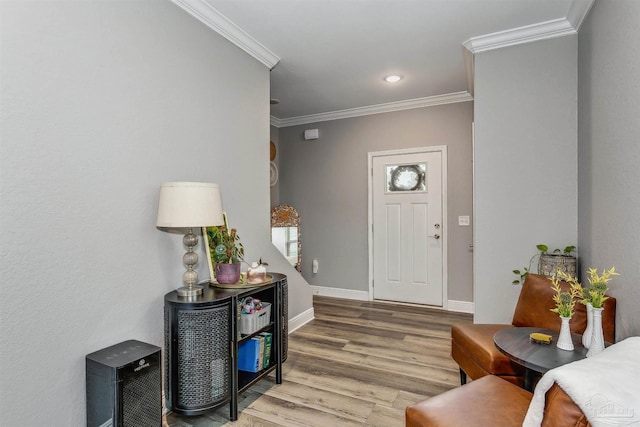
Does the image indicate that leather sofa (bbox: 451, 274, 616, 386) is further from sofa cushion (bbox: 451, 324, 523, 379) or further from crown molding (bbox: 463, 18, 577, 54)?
crown molding (bbox: 463, 18, 577, 54)

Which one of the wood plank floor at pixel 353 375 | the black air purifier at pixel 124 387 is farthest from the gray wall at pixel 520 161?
the black air purifier at pixel 124 387

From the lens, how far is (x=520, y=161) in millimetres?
2729

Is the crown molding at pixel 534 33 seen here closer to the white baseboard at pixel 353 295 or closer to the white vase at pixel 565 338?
the white vase at pixel 565 338

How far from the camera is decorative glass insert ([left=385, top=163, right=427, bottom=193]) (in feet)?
14.6

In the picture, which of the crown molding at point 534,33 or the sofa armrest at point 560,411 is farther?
the crown molding at point 534,33

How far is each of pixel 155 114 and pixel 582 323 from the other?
2722 mm

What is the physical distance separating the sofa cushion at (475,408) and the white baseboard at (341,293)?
10.6 feet

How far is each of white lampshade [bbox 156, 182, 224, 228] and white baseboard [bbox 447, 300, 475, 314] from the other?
333cm

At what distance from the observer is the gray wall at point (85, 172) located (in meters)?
1.46

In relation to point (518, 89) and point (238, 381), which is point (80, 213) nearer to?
point (238, 381)

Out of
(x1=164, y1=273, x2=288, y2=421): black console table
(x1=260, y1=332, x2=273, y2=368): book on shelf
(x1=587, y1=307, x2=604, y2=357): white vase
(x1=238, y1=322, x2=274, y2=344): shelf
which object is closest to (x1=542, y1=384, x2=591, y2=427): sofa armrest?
(x1=587, y1=307, x2=604, y2=357): white vase

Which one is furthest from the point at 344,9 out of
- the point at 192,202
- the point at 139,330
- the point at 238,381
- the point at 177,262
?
the point at 238,381

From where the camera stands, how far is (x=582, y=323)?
1.98 meters

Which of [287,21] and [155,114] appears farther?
[287,21]
